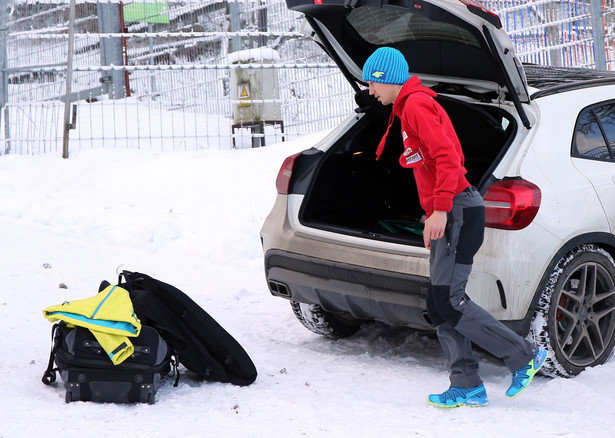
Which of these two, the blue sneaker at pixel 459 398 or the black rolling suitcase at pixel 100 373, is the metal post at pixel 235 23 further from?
the blue sneaker at pixel 459 398

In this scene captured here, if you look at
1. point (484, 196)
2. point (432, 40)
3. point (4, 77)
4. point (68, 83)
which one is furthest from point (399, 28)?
point (4, 77)

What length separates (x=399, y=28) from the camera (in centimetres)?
438

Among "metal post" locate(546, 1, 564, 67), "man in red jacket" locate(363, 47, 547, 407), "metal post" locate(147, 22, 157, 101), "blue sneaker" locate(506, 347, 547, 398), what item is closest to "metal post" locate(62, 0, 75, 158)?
"metal post" locate(147, 22, 157, 101)

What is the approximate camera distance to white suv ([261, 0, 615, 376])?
3.81 metres

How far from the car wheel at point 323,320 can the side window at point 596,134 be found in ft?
5.36

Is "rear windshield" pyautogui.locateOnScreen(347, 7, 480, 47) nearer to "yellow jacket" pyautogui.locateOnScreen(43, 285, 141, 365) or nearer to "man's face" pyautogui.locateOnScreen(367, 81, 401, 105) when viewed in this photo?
"man's face" pyautogui.locateOnScreen(367, 81, 401, 105)

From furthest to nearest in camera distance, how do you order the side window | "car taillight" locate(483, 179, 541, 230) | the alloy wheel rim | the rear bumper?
1. the side window
2. the alloy wheel rim
3. the rear bumper
4. "car taillight" locate(483, 179, 541, 230)

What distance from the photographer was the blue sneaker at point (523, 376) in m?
3.69

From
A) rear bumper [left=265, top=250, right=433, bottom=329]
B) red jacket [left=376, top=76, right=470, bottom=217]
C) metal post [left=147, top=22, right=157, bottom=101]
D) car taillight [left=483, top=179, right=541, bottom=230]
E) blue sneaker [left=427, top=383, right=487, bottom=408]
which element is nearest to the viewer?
red jacket [left=376, top=76, right=470, bottom=217]

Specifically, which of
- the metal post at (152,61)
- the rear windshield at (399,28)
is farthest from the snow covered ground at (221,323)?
the metal post at (152,61)

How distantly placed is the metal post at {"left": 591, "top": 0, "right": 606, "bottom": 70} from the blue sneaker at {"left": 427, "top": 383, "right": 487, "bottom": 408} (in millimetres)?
5894

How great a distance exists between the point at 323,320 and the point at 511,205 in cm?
154

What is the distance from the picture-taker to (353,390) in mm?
3980

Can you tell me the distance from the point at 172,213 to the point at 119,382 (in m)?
4.59
